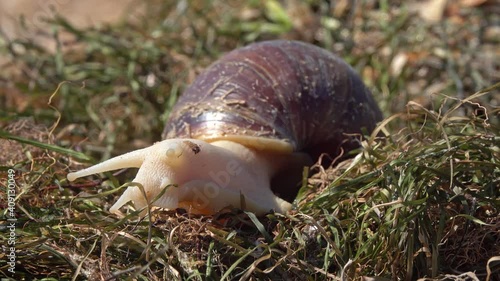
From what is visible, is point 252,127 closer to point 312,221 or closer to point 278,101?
point 278,101

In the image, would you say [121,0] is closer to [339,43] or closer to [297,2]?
[297,2]

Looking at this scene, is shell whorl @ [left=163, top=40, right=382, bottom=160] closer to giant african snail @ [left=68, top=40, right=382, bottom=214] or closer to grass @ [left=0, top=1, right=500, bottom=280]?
giant african snail @ [left=68, top=40, right=382, bottom=214]

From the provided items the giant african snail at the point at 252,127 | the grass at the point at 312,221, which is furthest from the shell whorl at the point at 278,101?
the grass at the point at 312,221

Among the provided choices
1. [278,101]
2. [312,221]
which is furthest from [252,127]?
[312,221]

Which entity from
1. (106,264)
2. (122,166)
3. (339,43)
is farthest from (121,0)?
(106,264)

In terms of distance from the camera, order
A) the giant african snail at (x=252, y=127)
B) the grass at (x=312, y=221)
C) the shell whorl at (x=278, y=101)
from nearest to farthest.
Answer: the grass at (x=312, y=221) → the giant african snail at (x=252, y=127) → the shell whorl at (x=278, y=101)

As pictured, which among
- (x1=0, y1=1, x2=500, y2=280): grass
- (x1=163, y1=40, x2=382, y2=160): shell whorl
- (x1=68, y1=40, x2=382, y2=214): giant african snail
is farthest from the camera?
(x1=163, y1=40, x2=382, y2=160): shell whorl

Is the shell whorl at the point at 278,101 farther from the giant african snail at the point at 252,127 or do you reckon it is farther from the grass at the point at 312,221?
the grass at the point at 312,221

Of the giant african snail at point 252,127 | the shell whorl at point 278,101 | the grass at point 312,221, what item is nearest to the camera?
the grass at point 312,221

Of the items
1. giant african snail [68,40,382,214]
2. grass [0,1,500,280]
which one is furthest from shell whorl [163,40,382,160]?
grass [0,1,500,280]
